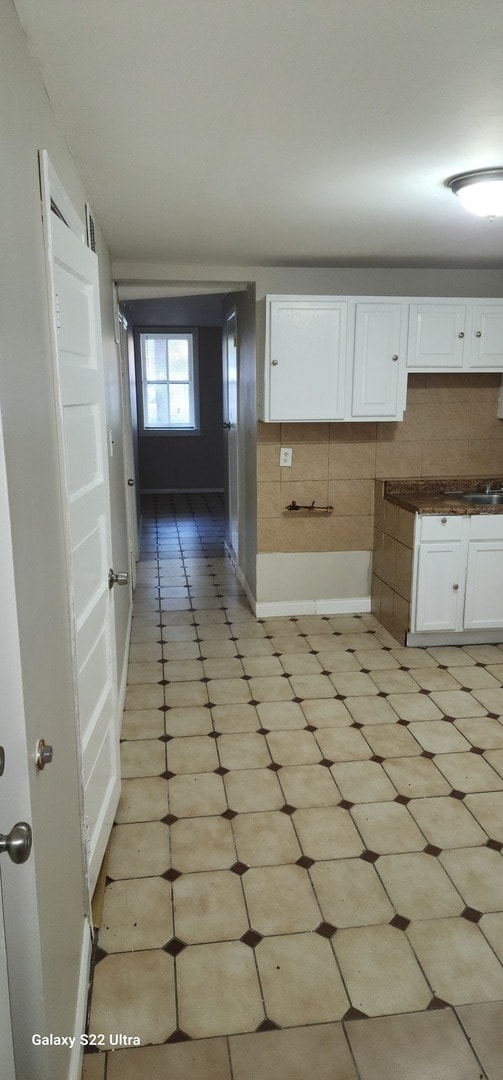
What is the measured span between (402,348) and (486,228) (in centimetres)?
110

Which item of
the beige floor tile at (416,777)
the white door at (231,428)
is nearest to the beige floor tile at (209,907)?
the beige floor tile at (416,777)

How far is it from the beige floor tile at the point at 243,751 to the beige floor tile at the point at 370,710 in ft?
1.80

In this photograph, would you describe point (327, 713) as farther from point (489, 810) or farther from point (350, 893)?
point (350, 893)

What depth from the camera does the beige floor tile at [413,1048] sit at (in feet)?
5.74

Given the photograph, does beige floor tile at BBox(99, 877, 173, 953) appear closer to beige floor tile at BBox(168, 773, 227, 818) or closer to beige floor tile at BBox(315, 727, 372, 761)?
beige floor tile at BBox(168, 773, 227, 818)

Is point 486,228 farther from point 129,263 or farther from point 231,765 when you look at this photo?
point 231,765

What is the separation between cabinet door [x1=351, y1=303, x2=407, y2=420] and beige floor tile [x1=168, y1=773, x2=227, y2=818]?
98.0 inches

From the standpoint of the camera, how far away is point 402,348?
441cm

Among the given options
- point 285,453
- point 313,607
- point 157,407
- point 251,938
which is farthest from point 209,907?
point 157,407

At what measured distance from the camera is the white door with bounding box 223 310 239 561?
5.91 m

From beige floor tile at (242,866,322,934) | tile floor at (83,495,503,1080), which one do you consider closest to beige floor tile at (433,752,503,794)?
tile floor at (83,495,503,1080)

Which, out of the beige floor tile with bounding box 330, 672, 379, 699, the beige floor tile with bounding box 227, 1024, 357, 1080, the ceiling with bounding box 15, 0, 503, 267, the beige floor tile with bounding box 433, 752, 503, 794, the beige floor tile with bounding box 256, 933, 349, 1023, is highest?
the ceiling with bounding box 15, 0, 503, 267

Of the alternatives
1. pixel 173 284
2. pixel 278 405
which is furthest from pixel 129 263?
pixel 278 405

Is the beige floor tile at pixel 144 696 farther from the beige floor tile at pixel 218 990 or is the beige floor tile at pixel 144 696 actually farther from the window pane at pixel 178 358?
the window pane at pixel 178 358
